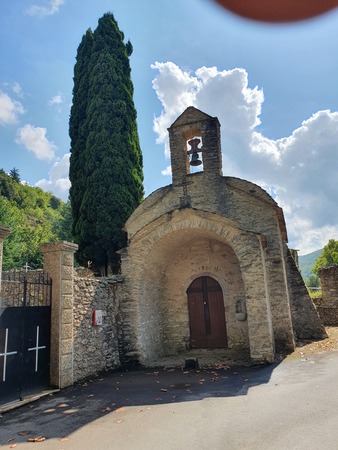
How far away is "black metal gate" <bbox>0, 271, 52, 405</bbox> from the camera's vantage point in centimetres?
647

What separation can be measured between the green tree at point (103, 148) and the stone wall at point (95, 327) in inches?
160

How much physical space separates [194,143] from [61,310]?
26.0ft

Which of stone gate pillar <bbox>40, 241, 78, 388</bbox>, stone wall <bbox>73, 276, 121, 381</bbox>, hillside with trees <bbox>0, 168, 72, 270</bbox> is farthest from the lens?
hillside with trees <bbox>0, 168, 72, 270</bbox>

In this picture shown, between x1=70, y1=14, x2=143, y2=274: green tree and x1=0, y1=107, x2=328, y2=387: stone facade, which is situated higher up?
x1=70, y1=14, x2=143, y2=274: green tree

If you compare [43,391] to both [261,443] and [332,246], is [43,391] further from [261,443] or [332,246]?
[332,246]

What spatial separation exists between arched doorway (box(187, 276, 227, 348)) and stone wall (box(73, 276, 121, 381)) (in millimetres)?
3176

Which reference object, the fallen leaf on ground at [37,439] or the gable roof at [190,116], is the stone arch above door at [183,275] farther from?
the fallen leaf on ground at [37,439]

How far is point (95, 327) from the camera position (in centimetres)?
910

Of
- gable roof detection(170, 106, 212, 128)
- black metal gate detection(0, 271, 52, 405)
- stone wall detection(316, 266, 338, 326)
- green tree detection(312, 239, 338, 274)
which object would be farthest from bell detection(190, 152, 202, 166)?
green tree detection(312, 239, 338, 274)

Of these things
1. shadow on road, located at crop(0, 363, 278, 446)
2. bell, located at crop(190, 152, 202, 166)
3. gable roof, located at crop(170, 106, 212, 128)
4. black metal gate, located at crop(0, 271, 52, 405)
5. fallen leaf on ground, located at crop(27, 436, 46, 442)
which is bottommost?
fallen leaf on ground, located at crop(27, 436, 46, 442)

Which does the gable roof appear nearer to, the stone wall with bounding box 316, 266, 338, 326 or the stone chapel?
the stone chapel

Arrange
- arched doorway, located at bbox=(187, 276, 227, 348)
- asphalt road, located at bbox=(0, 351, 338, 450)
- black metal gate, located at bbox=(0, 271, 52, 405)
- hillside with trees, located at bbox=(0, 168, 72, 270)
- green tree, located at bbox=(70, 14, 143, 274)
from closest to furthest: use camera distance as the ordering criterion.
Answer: asphalt road, located at bbox=(0, 351, 338, 450)
black metal gate, located at bbox=(0, 271, 52, 405)
arched doorway, located at bbox=(187, 276, 227, 348)
green tree, located at bbox=(70, 14, 143, 274)
hillside with trees, located at bbox=(0, 168, 72, 270)

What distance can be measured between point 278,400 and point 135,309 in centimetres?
523

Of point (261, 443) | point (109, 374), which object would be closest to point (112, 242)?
point (109, 374)
